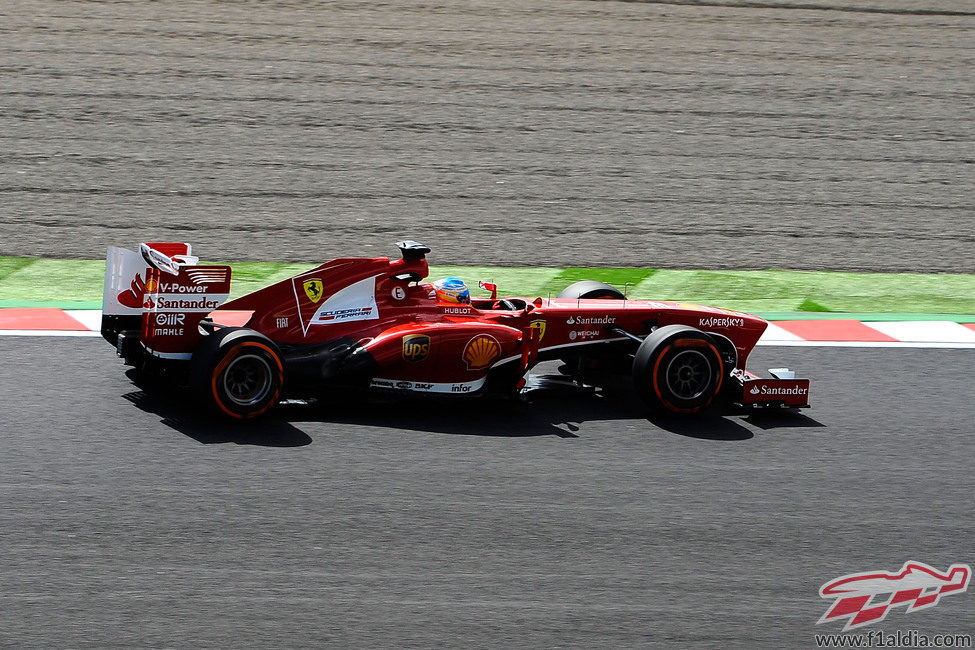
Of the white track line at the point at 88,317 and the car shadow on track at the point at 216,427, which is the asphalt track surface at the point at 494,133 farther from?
the car shadow on track at the point at 216,427

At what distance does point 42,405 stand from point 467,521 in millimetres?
3453

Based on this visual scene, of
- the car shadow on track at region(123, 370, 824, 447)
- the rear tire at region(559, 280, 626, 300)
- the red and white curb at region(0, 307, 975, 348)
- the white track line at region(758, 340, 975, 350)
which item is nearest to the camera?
the car shadow on track at region(123, 370, 824, 447)

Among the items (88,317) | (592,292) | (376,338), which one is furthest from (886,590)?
(88,317)

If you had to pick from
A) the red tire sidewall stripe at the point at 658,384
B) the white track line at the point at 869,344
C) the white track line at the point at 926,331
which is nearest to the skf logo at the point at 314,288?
the red tire sidewall stripe at the point at 658,384

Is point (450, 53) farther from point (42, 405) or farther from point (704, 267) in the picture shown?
point (42, 405)

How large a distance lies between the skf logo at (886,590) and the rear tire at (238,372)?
3753mm

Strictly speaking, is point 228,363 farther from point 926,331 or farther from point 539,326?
point 926,331

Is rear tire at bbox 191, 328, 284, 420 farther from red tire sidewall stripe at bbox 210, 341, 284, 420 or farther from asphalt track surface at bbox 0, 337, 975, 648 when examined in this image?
asphalt track surface at bbox 0, 337, 975, 648

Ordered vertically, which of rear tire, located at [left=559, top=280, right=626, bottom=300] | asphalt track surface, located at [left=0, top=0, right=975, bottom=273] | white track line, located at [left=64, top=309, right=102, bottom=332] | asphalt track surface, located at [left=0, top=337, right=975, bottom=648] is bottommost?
asphalt track surface, located at [left=0, top=337, right=975, bottom=648]

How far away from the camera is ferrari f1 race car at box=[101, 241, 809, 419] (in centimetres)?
764

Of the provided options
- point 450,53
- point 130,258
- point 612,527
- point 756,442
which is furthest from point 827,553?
point 450,53

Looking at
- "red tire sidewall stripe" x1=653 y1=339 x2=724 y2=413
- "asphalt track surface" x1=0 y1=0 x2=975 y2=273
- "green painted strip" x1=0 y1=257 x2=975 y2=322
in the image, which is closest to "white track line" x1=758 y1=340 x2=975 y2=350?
"green painted strip" x1=0 y1=257 x2=975 y2=322

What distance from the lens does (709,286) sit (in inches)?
506

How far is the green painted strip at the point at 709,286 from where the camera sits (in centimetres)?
1181
